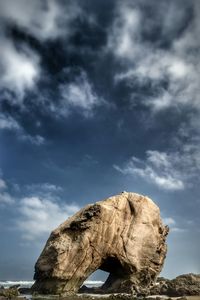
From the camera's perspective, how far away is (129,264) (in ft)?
158

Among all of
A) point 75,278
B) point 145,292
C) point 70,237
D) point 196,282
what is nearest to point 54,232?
point 70,237

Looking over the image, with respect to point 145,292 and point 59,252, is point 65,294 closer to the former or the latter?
point 59,252

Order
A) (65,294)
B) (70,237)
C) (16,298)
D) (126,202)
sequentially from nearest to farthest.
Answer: (16,298)
(65,294)
(70,237)
(126,202)

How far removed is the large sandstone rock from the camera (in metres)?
46.0

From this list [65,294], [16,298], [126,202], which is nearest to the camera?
[16,298]

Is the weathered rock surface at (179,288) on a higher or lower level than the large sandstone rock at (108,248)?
lower

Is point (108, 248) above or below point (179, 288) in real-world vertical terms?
above

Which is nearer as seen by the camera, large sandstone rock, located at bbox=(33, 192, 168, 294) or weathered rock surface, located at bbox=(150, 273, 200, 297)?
large sandstone rock, located at bbox=(33, 192, 168, 294)

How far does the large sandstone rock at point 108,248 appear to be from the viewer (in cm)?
4600

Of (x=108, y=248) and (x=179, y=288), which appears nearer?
(x=179, y=288)

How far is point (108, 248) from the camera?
48781mm

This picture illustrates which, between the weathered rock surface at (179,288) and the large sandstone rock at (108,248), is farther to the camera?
the weathered rock surface at (179,288)

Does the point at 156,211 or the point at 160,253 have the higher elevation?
the point at 156,211

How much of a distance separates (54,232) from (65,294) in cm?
731
